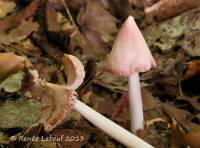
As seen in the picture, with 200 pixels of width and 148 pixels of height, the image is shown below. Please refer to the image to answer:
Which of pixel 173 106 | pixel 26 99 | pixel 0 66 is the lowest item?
pixel 173 106

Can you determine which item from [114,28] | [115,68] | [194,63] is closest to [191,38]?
[194,63]

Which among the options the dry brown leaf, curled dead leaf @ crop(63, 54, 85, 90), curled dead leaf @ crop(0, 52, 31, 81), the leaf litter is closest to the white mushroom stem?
the leaf litter

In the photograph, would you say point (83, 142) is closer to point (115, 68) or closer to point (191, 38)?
point (115, 68)

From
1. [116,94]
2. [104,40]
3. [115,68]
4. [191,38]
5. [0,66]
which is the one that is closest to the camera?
[115,68]

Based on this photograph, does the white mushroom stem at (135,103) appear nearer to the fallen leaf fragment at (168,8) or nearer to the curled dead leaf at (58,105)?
the curled dead leaf at (58,105)
